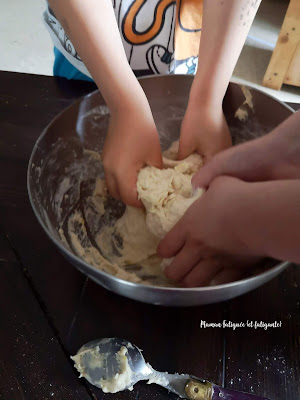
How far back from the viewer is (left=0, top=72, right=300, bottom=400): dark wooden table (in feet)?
1.69

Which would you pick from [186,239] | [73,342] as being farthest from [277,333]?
[73,342]

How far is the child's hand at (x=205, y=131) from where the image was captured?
2.35 feet

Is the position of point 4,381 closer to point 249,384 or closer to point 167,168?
point 249,384

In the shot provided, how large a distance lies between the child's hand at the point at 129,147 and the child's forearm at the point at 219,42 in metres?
0.12

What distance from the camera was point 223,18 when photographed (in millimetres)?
677

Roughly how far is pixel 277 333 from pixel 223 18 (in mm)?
546

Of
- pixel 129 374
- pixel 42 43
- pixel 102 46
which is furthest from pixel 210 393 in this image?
pixel 42 43

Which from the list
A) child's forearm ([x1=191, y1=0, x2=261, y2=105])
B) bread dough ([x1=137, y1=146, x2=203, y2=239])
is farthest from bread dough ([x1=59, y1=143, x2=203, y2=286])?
child's forearm ([x1=191, y1=0, x2=261, y2=105])

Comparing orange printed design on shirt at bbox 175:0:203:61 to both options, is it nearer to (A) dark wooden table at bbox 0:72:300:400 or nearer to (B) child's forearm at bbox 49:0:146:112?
(B) child's forearm at bbox 49:0:146:112

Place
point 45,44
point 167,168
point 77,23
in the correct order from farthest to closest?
point 45,44
point 167,168
point 77,23

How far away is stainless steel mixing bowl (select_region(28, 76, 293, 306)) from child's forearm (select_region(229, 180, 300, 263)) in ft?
0.92

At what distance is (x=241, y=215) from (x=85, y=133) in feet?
1.42

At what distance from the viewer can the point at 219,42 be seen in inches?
27.3

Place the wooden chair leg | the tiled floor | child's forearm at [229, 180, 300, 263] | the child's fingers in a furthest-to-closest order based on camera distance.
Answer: the tiled floor → the wooden chair leg → the child's fingers → child's forearm at [229, 180, 300, 263]
